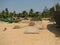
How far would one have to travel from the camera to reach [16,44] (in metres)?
9.07

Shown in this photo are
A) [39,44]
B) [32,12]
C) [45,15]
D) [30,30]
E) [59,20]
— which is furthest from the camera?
[32,12]

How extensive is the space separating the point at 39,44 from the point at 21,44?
0.96m

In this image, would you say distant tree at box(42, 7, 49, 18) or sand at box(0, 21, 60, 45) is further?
distant tree at box(42, 7, 49, 18)

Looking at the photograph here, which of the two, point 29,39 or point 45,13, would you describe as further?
point 45,13

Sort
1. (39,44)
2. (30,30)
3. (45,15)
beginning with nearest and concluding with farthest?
(39,44)
(30,30)
(45,15)

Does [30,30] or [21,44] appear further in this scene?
[30,30]

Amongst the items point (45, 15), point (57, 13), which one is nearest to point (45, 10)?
point (45, 15)

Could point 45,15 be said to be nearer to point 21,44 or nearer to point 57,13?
point 57,13

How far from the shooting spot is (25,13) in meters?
73.4

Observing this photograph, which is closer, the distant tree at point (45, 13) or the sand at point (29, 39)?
the sand at point (29, 39)

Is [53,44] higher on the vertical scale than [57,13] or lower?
lower

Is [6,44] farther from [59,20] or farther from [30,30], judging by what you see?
[59,20]

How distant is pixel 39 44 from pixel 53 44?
74 centimetres

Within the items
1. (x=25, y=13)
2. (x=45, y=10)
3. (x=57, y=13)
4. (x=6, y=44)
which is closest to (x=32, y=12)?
(x=25, y=13)
